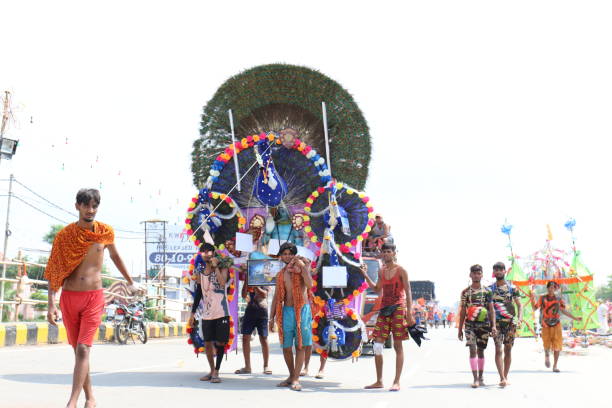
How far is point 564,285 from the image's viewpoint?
25250 mm

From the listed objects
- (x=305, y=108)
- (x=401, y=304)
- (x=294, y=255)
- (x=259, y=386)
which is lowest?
(x=259, y=386)

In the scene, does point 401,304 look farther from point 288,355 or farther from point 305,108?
point 305,108

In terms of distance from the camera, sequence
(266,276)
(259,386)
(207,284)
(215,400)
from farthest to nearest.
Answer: (266,276) < (207,284) < (259,386) < (215,400)

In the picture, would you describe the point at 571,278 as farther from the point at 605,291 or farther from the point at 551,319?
the point at 605,291

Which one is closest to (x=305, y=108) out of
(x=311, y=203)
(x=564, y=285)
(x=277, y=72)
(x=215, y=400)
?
(x=277, y=72)

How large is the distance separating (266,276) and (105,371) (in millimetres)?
2822

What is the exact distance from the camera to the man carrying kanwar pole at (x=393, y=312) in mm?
8383

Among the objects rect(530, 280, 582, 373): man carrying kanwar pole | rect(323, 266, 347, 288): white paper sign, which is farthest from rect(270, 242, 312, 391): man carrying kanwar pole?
rect(530, 280, 582, 373): man carrying kanwar pole

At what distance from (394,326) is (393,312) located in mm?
186

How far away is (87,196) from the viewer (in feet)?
18.7

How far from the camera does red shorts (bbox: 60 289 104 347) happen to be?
5645mm

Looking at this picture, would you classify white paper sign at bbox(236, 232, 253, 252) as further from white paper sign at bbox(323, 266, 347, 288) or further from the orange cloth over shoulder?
the orange cloth over shoulder

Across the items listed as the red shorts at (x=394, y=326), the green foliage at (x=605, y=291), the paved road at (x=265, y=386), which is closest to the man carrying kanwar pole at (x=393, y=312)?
the red shorts at (x=394, y=326)

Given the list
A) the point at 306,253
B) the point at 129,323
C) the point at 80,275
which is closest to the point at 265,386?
the point at 306,253
